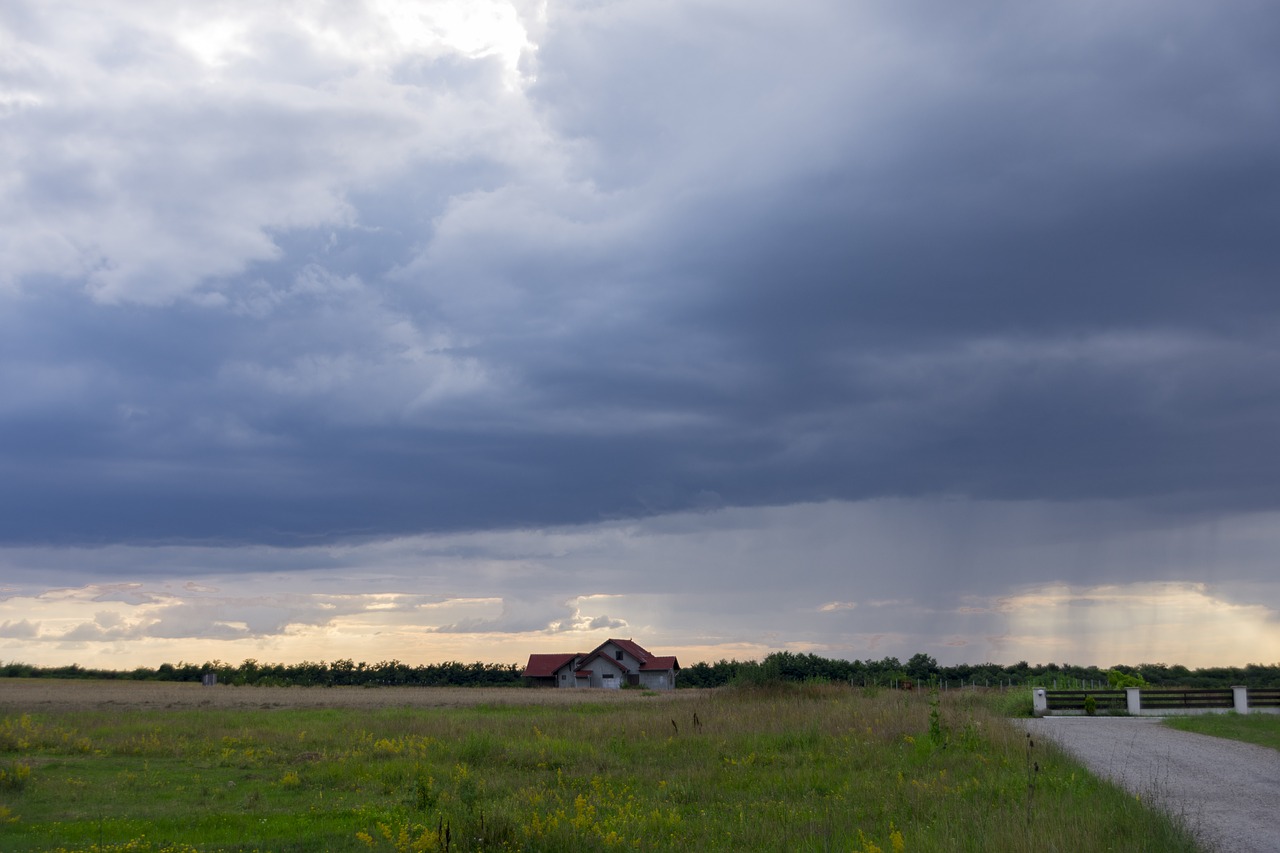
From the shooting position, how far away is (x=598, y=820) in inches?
544

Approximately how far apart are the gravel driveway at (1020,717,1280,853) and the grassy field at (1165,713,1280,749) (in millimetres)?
855

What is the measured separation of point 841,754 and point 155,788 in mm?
14841

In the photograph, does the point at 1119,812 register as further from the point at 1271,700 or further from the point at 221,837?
the point at 1271,700

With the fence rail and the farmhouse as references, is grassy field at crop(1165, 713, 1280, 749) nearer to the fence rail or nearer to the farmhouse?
the fence rail

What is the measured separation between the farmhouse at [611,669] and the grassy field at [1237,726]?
57656 mm

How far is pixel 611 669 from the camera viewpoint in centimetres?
8881

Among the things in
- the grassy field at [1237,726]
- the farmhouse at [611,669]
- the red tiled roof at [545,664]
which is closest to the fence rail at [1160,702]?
the grassy field at [1237,726]

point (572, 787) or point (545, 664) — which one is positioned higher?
point (572, 787)

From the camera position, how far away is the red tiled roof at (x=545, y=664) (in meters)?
90.4

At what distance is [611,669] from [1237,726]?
64.6 meters

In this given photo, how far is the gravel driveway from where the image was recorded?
12.9 meters

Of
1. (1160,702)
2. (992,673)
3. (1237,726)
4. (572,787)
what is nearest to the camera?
(572,787)

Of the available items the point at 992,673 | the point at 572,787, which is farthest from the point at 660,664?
the point at 572,787

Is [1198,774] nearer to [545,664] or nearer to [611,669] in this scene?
[611,669]
